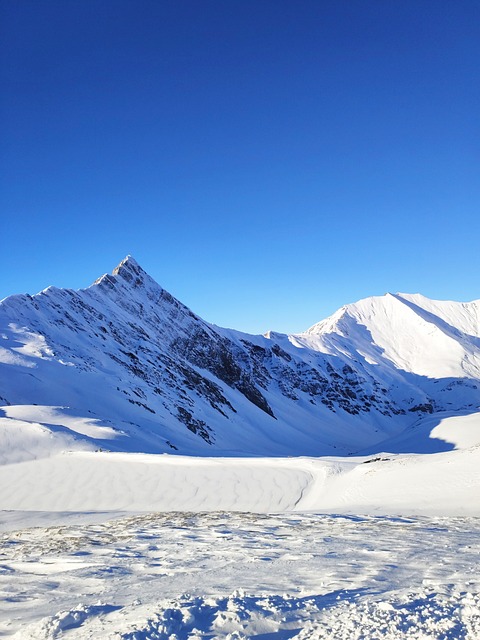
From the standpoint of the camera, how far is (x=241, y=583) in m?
4.86

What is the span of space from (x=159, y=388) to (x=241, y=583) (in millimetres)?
56275

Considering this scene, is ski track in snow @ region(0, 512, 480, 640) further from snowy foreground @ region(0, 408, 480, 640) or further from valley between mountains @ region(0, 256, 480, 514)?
valley between mountains @ region(0, 256, 480, 514)

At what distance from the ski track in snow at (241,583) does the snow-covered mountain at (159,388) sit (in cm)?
1800

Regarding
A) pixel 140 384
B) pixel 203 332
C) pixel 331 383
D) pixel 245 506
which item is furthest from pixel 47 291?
pixel 331 383

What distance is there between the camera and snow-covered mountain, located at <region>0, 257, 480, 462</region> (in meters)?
34.1

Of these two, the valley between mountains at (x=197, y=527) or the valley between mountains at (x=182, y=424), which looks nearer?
the valley between mountains at (x=197, y=527)

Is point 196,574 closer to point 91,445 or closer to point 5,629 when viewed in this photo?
point 5,629

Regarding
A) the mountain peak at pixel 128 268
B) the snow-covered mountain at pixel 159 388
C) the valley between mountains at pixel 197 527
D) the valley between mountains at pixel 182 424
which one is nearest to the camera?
the valley between mountains at pixel 197 527

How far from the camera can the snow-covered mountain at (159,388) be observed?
3412 centimetres

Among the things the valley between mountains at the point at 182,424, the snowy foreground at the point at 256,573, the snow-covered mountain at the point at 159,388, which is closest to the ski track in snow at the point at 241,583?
the snowy foreground at the point at 256,573

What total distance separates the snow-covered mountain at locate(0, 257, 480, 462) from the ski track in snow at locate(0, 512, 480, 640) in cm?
1800

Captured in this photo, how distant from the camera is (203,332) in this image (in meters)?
101

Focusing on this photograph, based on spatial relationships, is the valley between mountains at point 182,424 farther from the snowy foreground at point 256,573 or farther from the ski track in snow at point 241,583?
the ski track in snow at point 241,583

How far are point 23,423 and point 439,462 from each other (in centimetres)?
2199
